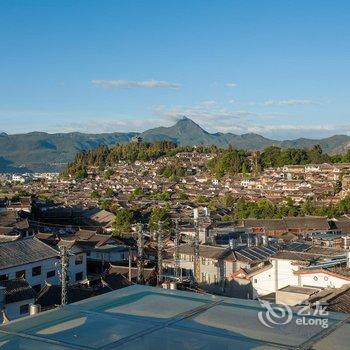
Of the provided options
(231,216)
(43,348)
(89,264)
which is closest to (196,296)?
(43,348)

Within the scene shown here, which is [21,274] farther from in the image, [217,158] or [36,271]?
[217,158]

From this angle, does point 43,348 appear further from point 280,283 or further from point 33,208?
point 33,208

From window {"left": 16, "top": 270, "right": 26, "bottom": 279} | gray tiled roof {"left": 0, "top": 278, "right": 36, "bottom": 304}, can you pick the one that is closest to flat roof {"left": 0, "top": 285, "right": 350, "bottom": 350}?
gray tiled roof {"left": 0, "top": 278, "right": 36, "bottom": 304}

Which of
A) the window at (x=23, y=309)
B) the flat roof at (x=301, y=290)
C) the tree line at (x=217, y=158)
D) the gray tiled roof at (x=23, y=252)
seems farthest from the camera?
the tree line at (x=217, y=158)

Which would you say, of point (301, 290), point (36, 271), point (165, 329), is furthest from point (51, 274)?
point (165, 329)

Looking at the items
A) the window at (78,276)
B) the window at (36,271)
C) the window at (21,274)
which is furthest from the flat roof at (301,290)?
the window at (78,276)

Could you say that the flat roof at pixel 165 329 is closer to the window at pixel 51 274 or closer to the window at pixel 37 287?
the window at pixel 37 287
